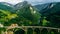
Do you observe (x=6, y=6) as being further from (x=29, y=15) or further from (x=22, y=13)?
(x=29, y=15)

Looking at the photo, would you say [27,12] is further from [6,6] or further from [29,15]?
[6,6]

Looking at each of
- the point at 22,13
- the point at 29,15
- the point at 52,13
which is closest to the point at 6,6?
the point at 22,13

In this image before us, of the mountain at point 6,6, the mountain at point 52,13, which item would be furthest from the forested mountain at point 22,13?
the mountain at point 52,13

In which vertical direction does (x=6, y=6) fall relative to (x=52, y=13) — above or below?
above

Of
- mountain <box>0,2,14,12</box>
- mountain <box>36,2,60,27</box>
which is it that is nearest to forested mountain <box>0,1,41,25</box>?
mountain <box>0,2,14,12</box>

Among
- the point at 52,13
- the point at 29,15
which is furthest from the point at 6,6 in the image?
the point at 52,13

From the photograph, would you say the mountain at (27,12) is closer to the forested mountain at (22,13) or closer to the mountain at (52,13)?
the forested mountain at (22,13)

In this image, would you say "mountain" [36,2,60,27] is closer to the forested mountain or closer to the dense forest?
the dense forest

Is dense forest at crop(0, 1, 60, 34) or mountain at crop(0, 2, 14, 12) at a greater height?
mountain at crop(0, 2, 14, 12)

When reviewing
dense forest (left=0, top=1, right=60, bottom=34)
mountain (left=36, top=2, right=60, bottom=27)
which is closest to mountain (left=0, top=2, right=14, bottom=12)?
dense forest (left=0, top=1, right=60, bottom=34)

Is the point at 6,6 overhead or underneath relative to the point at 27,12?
overhead

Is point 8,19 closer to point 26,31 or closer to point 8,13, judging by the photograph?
point 8,13

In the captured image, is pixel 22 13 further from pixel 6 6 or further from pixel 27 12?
pixel 6 6

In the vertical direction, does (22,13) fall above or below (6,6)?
below
